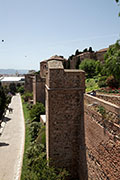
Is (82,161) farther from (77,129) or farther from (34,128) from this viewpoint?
(34,128)

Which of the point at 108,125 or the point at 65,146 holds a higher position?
the point at 108,125

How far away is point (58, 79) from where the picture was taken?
275 inches

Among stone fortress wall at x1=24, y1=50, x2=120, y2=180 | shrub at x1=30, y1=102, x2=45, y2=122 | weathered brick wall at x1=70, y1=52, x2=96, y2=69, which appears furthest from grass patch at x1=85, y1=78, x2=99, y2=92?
weathered brick wall at x1=70, y1=52, x2=96, y2=69

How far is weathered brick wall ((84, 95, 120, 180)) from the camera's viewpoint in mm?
4136

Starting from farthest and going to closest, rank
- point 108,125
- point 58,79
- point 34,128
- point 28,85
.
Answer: point 28,85
point 34,128
point 58,79
point 108,125

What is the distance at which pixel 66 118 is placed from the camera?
7234 mm

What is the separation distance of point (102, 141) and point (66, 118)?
2614 millimetres

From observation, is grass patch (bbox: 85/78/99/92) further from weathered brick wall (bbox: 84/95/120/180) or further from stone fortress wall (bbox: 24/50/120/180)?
weathered brick wall (bbox: 84/95/120/180)

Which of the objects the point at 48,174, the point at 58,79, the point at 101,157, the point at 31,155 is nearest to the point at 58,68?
the point at 58,79

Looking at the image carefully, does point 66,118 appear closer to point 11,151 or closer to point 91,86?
point 11,151

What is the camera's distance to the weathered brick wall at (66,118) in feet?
23.0

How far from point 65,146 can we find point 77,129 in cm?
99

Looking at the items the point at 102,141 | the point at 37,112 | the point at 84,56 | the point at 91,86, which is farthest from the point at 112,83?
the point at 84,56

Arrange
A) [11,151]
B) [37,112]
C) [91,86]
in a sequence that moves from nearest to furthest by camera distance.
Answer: [11,151] → [37,112] → [91,86]
